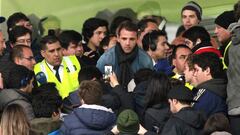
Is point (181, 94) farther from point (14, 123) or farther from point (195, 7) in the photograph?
point (195, 7)

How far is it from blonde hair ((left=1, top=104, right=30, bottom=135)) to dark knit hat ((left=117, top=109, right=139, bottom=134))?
1076mm

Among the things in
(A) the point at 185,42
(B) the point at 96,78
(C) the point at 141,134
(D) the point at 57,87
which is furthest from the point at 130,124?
(A) the point at 185,42

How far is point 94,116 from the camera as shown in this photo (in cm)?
804

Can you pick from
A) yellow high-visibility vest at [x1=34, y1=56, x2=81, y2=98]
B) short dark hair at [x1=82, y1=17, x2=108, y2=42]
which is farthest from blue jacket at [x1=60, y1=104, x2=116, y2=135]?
short dark hair at [x1=82, y1=17, x2=108, y2=42]

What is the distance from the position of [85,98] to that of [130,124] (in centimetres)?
61

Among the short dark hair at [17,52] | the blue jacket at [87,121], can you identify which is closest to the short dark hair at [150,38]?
the short dark hair at [17,52]

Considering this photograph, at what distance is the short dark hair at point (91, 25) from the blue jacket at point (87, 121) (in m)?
3.32

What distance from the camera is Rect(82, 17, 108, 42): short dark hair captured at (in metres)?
11.3

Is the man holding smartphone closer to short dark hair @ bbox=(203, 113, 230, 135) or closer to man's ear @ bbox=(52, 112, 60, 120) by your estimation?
man's ear @ bbox=(52, 112, 60, 120)

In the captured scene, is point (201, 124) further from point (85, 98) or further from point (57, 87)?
point (57, 87)

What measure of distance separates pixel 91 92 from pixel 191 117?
992mm

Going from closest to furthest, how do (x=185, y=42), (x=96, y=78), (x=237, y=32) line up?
(x=237, y=32)
(x=96, y=78)
(x=185, y=42)

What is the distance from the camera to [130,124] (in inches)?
306

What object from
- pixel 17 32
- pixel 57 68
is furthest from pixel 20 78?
pixel 17 32
